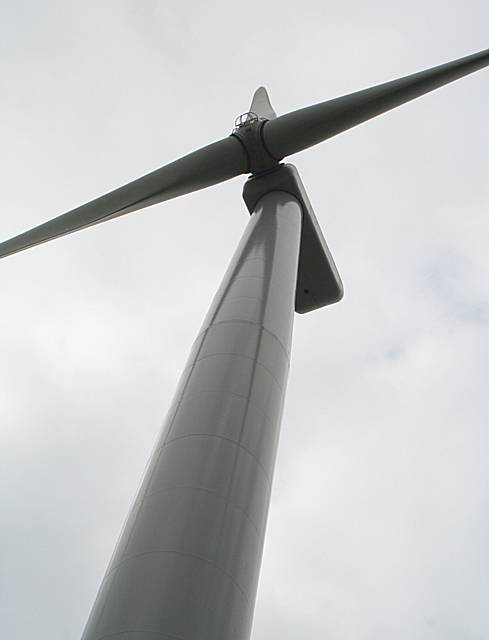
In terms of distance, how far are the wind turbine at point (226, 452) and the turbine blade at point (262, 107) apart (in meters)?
6.24

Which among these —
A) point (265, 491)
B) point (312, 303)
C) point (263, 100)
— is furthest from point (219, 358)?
point (263, 100)

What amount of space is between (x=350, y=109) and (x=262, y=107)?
7.97 meters

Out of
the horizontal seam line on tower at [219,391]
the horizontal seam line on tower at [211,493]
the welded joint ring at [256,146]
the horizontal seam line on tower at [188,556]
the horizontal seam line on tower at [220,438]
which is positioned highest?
the welded joint ring at [256,146]

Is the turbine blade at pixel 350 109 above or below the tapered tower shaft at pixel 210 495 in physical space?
above

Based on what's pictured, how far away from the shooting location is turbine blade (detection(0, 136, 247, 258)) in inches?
658

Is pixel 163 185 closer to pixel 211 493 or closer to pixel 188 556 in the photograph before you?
pixel 211 493

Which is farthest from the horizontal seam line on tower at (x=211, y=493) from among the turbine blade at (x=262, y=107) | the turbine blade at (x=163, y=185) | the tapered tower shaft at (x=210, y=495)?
the turbine blade at (x=262, y=107)

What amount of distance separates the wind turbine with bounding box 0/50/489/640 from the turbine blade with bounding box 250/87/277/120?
246 inches

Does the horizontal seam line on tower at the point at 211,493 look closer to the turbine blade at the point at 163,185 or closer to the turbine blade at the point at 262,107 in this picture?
the turbine blade at the point at 163,185

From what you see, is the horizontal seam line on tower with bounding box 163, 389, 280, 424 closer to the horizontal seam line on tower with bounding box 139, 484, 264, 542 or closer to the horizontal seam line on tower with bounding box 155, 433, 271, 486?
the horizontal seam line on tower with bounding box 155, 433, 271, 486

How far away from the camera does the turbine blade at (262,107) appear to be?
875 inches

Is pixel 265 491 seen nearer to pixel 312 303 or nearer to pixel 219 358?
Result: pixel 219 358

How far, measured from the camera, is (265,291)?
37.3ft

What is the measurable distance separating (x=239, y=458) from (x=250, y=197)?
35.6 ft
